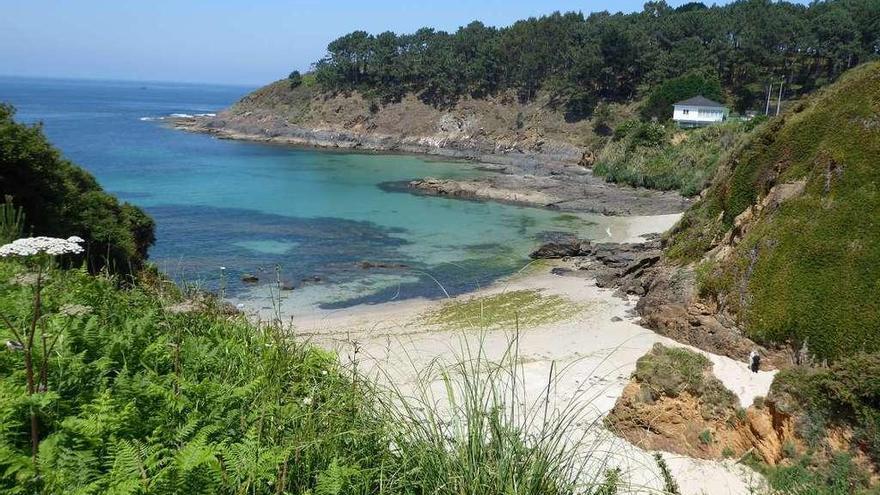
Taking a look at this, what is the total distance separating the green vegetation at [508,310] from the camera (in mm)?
20859

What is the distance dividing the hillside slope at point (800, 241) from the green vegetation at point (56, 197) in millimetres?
15804

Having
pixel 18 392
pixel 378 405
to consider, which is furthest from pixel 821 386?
pixel 18 392

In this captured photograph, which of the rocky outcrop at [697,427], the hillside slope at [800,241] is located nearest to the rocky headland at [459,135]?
the hillside slope at [800,241]

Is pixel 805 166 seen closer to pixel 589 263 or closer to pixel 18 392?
pixel 589 263

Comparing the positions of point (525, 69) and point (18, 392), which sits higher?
point (525, 69)

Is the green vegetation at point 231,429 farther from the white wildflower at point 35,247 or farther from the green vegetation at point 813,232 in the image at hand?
the green vegetation at point 813,232

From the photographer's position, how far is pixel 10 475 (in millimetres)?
2916

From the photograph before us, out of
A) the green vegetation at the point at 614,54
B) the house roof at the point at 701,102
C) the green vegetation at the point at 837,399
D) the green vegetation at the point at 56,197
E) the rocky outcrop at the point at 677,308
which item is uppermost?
the green vegetation at the point at 614,54

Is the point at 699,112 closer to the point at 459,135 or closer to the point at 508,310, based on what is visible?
the point at 459,135

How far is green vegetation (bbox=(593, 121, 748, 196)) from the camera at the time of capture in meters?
50.5

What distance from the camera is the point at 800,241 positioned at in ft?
57.3

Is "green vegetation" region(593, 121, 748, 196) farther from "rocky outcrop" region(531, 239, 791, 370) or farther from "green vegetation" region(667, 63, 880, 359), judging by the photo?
"green vegetation" region(667, 63, 880, 359)

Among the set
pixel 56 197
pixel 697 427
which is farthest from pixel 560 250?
pixel 56 197

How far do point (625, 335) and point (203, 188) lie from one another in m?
39.9
